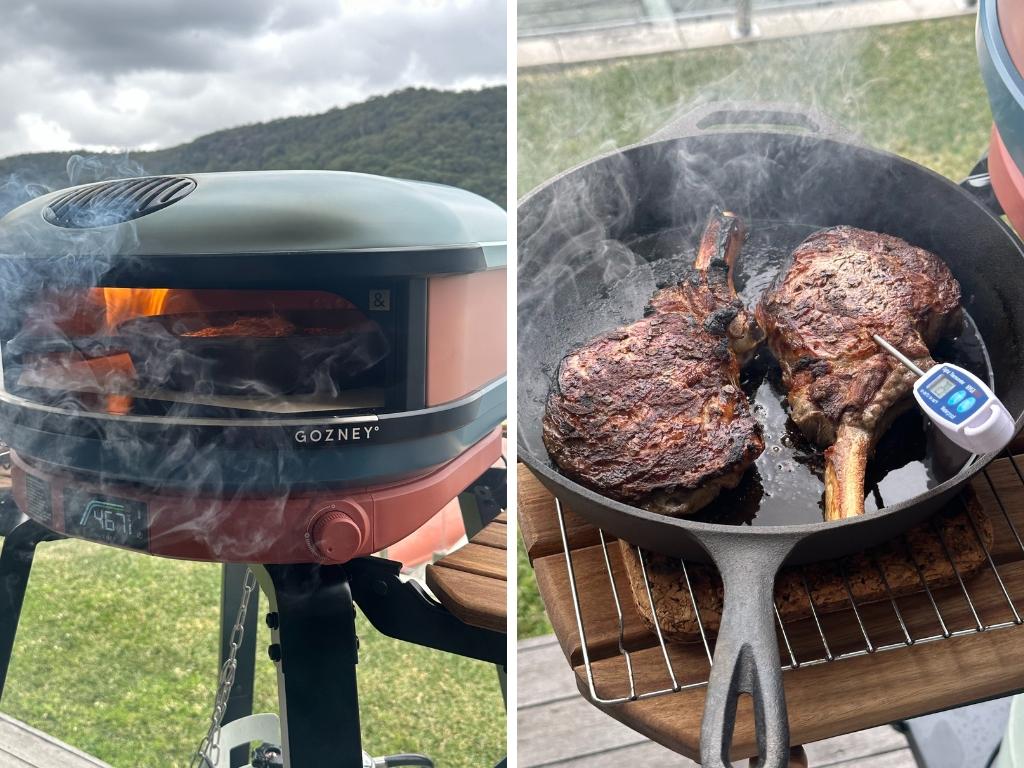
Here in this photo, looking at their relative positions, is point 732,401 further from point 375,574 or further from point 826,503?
point 375,574

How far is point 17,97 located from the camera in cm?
85

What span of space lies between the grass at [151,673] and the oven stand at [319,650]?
0.24 feet

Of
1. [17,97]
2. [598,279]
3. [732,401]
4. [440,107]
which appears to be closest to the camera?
[17,97]

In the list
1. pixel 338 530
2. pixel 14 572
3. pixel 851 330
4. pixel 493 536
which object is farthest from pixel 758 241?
pixel 14 572

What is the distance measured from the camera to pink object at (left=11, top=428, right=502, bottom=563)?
859mm

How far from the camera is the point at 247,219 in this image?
2.50 ft

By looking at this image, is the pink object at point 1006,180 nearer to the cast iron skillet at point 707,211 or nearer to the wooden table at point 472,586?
the cast iron skillet at point 707,211

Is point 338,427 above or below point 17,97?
below

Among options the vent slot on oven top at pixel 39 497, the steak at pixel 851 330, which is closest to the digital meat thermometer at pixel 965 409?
the steak at pixel 851 330

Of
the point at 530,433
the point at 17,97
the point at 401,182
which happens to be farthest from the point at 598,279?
the point at 17,97

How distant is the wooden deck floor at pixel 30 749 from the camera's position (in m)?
0.99

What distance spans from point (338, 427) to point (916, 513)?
583 millimetres

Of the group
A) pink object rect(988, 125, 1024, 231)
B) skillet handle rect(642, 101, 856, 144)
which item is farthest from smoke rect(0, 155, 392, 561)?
pink object rect(988, 125, 1024, 231)

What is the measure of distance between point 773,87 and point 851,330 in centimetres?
71
